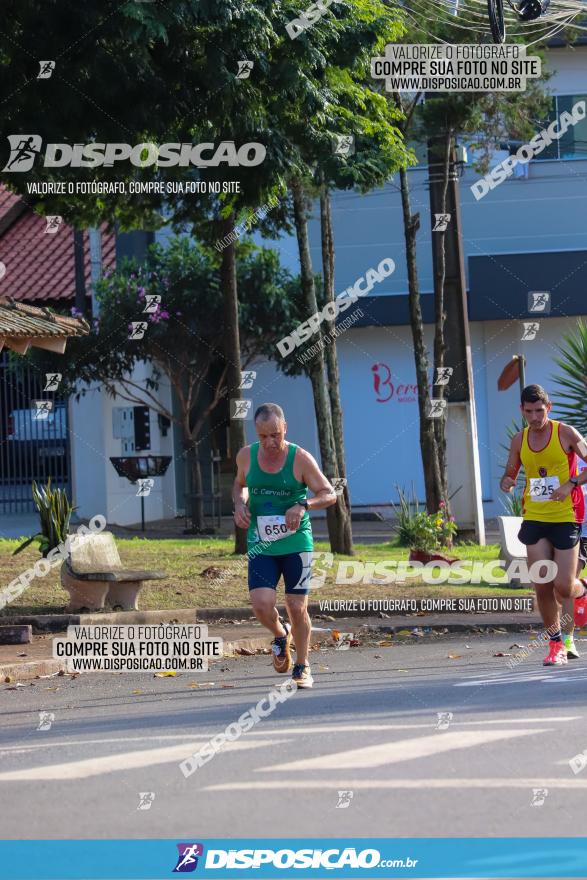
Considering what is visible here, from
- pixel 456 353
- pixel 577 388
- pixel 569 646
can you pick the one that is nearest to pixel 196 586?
pixel 569 646

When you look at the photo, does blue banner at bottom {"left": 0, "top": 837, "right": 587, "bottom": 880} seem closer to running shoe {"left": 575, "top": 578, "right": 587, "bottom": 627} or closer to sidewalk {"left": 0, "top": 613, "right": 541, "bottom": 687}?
sidewalk {"left": 0, "top": 613, "right": 541, "bottom": 687}

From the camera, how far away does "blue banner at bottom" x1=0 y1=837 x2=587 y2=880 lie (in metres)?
5.10

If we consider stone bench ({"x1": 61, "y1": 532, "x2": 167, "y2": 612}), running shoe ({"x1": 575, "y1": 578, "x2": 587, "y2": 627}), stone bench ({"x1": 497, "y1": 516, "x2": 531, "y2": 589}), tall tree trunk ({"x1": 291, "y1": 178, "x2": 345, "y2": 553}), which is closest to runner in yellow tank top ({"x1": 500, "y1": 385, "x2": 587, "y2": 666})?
running shoe ({"x1": 575, "y1": 578, "x2": 587, "y2": 627})

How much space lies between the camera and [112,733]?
26.5ft

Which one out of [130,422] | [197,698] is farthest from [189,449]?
[197,698]

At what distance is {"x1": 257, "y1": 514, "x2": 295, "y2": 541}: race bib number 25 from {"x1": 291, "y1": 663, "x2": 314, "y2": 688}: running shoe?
3.01ft

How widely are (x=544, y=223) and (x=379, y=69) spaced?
12359 millimetres

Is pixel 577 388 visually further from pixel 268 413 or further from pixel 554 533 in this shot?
pixel 268 413

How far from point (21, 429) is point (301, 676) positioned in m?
15.9

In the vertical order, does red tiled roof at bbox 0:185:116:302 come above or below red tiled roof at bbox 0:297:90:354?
above

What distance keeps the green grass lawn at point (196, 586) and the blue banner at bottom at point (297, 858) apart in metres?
8.81

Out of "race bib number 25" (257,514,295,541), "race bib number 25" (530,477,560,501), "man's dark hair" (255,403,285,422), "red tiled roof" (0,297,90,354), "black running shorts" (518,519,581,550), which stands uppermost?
"red tiled roof" (0,297,90,354)

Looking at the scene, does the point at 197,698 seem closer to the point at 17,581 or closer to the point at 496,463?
the point at 17,581

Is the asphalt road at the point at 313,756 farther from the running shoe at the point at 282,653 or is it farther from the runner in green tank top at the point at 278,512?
the runner in green tank top at the point at 278,512
